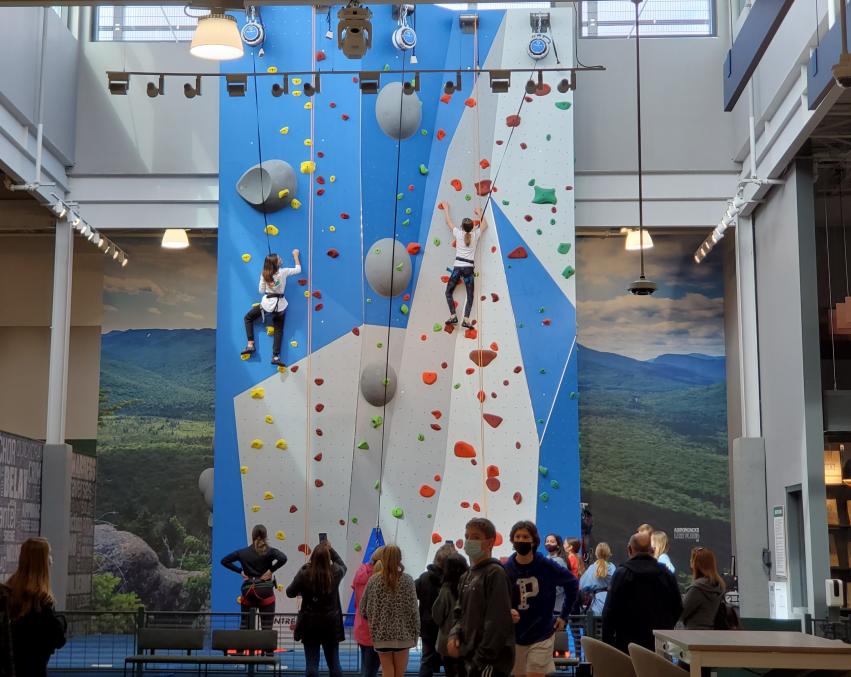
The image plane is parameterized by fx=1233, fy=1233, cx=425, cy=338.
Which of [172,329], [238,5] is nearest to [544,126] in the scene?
[172,329]

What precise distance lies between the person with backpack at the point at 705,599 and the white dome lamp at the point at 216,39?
4.45m

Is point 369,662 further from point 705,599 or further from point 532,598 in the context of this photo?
point 705,599

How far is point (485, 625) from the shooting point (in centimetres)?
638

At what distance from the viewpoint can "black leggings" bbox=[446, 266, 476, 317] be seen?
1547 centimetres

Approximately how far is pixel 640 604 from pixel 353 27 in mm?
4433

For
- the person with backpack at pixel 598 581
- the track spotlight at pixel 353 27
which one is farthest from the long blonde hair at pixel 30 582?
the person with backpack at pixel 598 581

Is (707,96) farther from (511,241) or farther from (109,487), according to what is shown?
(109,487)

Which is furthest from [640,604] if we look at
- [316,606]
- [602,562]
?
[602,562]

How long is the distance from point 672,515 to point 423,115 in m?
7.00

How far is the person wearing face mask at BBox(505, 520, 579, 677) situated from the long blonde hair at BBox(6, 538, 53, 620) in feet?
8.65

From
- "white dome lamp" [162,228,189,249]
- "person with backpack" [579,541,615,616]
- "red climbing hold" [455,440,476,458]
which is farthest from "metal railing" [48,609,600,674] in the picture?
"white dome lamp" [162,228,189,249]

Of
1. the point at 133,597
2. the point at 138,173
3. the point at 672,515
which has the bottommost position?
the point at 133,597

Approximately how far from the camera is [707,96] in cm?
1658

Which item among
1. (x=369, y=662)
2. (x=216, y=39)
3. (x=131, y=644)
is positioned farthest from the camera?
(x=131, y=644)
